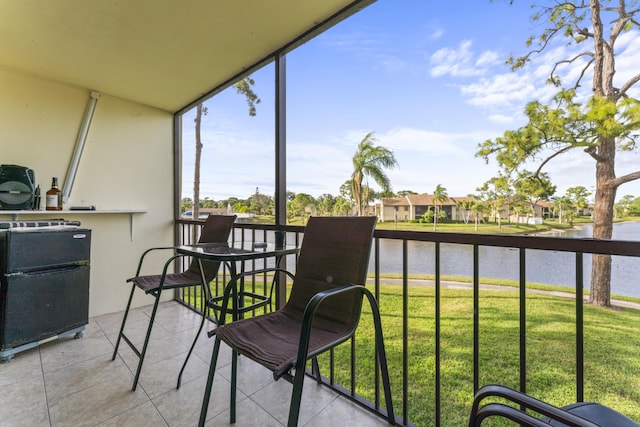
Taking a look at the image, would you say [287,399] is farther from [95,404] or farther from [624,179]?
[624,179]

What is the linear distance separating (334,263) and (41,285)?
2.51 metres

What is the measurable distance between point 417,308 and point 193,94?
602 centimetres

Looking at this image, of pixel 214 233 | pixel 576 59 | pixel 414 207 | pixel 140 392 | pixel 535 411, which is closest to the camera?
pixel 535 411

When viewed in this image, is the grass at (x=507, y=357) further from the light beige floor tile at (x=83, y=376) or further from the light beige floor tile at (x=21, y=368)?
the light beige floor tile at (x=21, y=368)

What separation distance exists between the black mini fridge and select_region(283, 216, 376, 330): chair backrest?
2.20m

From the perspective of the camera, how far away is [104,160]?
3.19 metres

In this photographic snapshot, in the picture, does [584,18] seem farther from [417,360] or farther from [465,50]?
[417,360]

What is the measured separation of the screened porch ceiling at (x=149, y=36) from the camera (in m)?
1.82

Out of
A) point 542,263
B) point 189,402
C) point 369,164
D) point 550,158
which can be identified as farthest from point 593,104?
point 189,402

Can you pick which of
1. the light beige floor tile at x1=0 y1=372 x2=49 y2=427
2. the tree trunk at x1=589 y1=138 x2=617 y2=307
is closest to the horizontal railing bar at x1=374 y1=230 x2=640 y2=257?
the tree trunk at x1=589 y1=138 x2=617 y2=307

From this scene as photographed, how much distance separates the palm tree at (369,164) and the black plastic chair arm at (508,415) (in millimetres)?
3344

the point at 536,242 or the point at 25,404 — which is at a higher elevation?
the point at 536,242

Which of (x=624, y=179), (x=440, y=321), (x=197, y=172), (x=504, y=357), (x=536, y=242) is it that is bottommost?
(x=504, y=357)

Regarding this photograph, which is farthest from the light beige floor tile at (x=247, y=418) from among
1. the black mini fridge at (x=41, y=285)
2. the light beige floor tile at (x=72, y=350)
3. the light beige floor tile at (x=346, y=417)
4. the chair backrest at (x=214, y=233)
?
the black mini fridge at (x=41, y=285)
